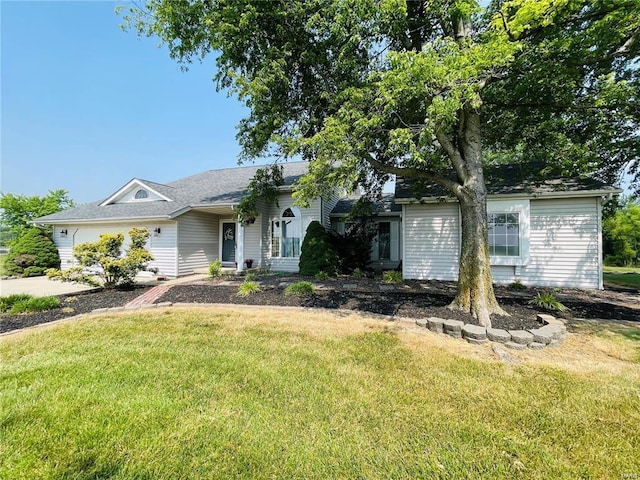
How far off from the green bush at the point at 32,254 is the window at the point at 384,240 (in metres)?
16.8

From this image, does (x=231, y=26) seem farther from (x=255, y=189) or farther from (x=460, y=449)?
(x=460, y=449)

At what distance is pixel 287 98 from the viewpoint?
7695 millimetres

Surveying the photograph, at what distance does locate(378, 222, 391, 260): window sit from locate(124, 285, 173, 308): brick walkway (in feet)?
34.2

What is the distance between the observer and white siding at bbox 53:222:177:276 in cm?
1200

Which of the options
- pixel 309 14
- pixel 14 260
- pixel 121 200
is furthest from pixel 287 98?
pixel 14 260

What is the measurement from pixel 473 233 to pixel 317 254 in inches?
257

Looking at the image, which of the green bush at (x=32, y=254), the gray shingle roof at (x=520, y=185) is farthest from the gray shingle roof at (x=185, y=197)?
the gray shingle roof at (x=520, y=185)

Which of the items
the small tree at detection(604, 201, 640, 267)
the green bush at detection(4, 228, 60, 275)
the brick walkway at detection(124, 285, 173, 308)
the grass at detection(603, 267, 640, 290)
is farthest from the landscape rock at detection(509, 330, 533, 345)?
the small tree at detection(604, 201, 640, 267)

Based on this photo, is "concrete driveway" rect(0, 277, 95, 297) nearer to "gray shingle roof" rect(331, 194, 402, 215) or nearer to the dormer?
the dormer

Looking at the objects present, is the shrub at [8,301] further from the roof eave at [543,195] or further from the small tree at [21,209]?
the small tree at [21,209]

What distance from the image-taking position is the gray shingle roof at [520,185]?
8.96 meters

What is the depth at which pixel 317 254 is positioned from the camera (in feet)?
36.5

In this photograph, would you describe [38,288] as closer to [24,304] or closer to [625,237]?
[24,304]

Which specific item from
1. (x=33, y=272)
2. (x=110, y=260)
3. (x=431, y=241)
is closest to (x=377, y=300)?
(x=431, y=241)
